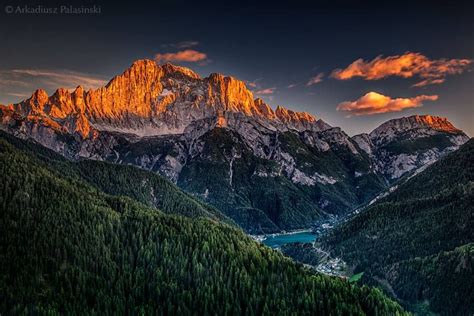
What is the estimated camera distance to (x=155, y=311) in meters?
183

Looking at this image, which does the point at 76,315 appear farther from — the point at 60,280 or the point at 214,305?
the point at 214,305

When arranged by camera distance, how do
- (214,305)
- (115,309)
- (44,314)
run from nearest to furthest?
(44,314) → (115,309) → (214,305)

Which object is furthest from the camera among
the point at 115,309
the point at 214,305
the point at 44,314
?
the point at 214,305

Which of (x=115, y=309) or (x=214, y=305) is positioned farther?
(x=214, y=305)

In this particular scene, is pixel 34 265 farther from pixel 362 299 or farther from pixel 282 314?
pixel 362 299

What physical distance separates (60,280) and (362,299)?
134202mm

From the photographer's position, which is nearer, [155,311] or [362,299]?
[155,311]

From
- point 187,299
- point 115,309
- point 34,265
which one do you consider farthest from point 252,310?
point 34,265

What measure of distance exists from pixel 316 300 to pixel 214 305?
45845 mm

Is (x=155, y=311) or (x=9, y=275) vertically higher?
(x=9, y=275)

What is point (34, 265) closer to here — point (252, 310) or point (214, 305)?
point (214, 305)

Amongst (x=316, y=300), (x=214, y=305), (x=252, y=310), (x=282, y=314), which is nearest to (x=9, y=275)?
(x=214, y=305)

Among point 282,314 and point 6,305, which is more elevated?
point 6,305

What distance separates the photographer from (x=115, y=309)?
182m
